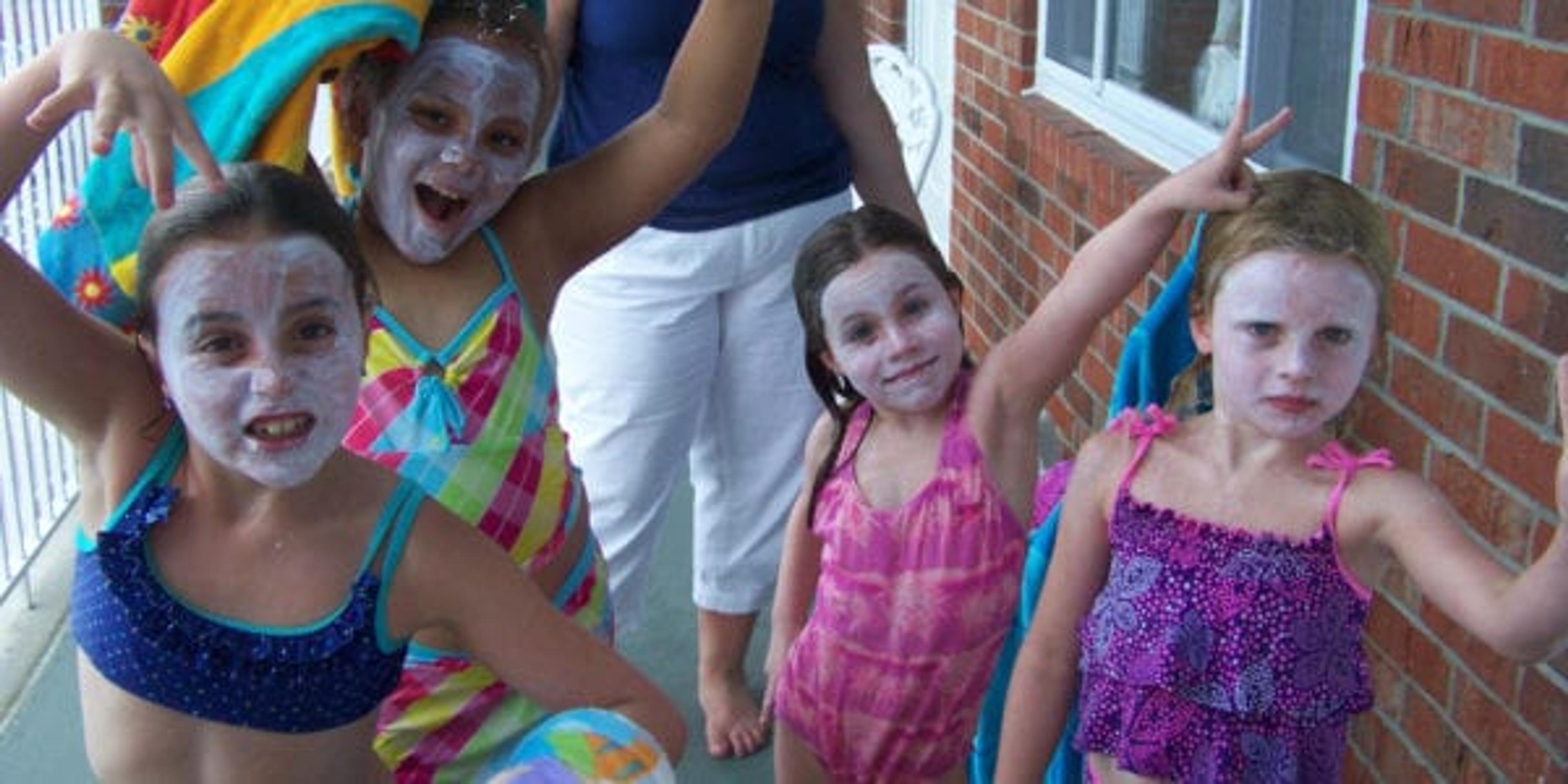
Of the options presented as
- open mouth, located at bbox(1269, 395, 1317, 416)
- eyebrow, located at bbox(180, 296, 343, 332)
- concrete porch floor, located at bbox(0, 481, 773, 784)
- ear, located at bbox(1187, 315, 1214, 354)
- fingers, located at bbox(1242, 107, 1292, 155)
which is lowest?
concrete porch floor, located at bbox(0, 481, 773, 784)

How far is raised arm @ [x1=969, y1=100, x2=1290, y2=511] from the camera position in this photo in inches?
74.2

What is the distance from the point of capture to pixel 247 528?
1.81 meters

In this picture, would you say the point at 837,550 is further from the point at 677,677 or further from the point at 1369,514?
the point at 677,677

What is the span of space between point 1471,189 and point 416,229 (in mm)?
1378

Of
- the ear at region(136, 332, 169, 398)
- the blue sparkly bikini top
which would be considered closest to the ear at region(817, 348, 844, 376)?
the blue sparkly bikini top

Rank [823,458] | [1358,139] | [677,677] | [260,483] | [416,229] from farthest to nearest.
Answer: [677,677] → [1358,139] → [823,458] → [416,229] → [260,483]

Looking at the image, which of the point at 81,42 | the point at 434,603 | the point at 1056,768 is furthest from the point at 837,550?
the point at 81,42

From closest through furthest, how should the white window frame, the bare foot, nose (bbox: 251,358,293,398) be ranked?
nose (bbox: 251,358,293,398), the white window frame, the bare foot

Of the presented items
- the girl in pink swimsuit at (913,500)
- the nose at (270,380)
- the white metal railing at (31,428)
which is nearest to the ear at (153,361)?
the nose at (270,380)

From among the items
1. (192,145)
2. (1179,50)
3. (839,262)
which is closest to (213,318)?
(192,145)

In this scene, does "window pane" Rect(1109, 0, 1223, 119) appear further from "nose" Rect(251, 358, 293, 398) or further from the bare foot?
"nose" Rect(251, 358, 293, 398)

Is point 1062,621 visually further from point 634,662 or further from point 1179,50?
point 1179,50

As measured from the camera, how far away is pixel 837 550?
2.31m

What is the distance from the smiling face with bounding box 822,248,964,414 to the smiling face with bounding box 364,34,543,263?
0.47 m
